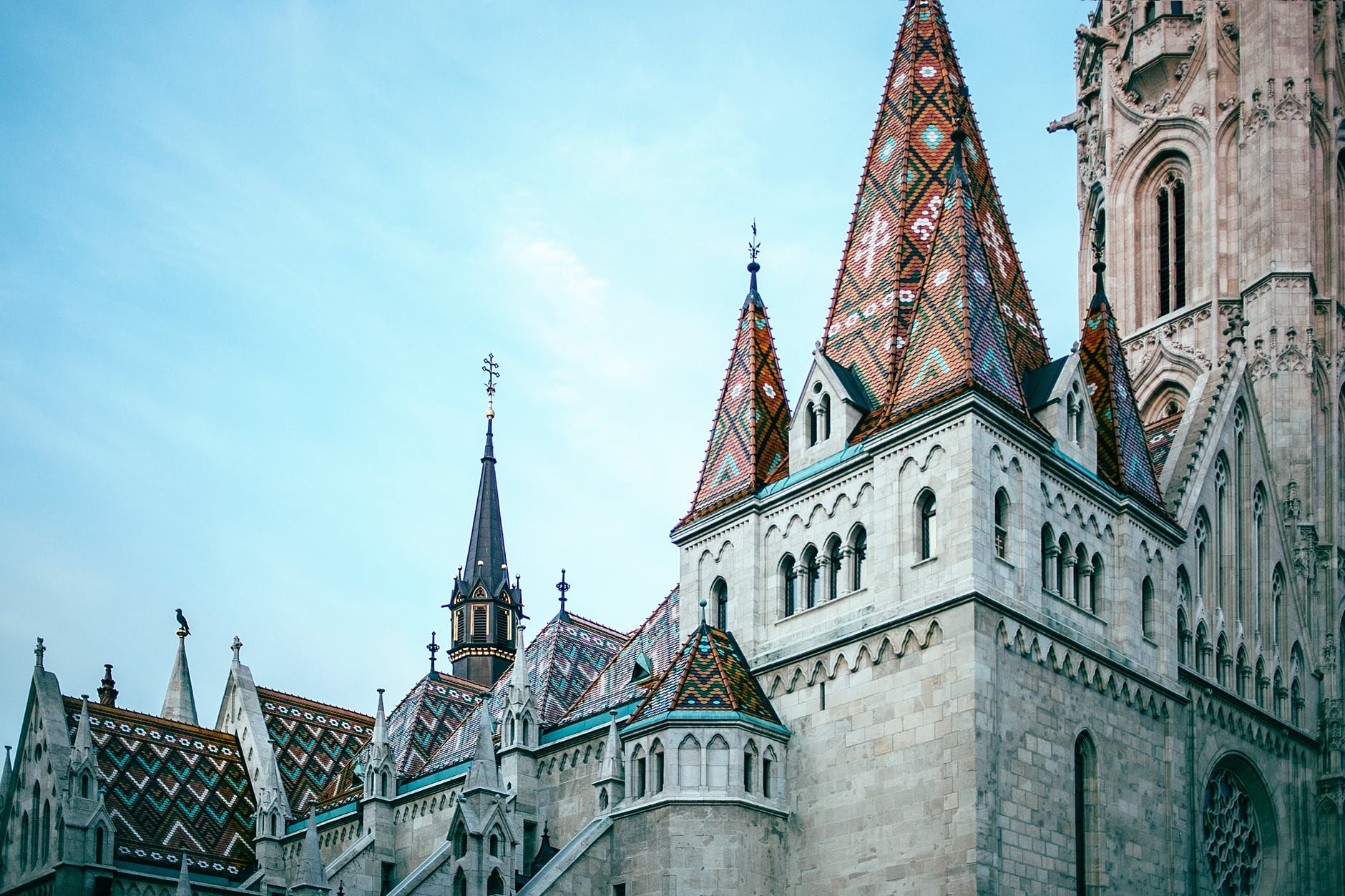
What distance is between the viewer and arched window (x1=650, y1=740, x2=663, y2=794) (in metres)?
32.6

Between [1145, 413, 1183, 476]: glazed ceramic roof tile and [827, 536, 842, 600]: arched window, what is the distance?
7.71 m

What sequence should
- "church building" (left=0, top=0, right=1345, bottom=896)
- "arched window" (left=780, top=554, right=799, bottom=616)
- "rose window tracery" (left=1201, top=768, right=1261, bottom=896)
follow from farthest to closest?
"rose window tracery" (left=1201, top=768, right=1261, bottom=896), "arched window" (left=780, top=554, right=799, bottom=616), "church building" (left=0, top=0, right=1345, bottom=896)

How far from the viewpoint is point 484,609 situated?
61.5 metres

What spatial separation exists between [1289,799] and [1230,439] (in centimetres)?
787

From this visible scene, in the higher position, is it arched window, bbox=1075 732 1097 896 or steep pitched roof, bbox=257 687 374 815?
steep pitched roof, bbox=257 687 374 815

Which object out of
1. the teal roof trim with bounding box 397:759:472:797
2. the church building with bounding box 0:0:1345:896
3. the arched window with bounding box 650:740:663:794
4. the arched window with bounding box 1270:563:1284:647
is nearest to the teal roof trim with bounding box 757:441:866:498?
the church building with bounding box 0:0:1345:896

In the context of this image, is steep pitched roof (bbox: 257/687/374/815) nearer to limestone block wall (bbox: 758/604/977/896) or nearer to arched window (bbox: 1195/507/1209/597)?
limestone block wall (bbox: 758/604/977/896)

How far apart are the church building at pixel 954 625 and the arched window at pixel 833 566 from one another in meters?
0.08

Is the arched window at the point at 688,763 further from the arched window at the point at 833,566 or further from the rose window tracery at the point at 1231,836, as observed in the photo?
the rose window tracery at the point at 1231,836

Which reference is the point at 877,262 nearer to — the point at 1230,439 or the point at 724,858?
the point at 1230,439

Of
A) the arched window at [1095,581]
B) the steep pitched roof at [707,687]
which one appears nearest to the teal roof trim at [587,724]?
the steep pitched roof at [707,687]

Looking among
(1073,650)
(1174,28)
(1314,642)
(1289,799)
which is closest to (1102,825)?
(1073,650)

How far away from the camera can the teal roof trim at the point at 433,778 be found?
1571 inches

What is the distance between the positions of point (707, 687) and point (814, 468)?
4.72 metres
